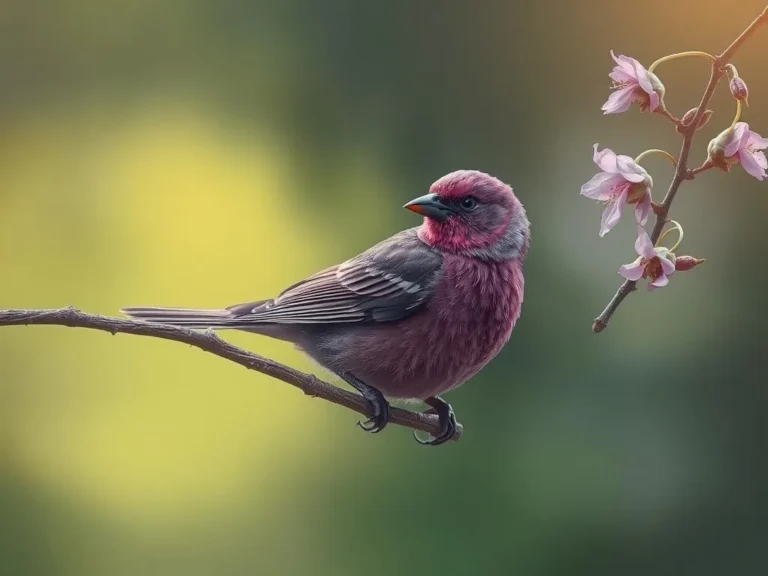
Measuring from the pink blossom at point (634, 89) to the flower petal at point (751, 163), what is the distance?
9 centimetres

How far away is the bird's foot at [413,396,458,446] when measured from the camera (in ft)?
5.36

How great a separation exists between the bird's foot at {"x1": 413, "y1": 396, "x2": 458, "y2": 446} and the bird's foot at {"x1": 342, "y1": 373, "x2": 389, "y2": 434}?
0.09 metres

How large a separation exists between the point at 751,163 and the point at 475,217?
739 millimetres

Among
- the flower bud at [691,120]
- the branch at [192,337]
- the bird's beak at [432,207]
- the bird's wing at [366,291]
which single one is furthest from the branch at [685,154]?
the bird's wing at [366,291]

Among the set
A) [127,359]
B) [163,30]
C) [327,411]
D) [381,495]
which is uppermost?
[163,30]

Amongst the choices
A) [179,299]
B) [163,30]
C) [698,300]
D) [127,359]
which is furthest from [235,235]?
[698,300]

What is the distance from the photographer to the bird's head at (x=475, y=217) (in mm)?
1520

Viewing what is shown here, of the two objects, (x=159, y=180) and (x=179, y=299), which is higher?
(x=159, y=180)

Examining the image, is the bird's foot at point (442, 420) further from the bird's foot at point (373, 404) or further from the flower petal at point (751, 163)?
the flower petal at point (751, 163)

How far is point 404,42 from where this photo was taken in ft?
10.2

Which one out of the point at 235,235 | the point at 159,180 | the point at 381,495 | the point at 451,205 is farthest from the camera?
the point at 381,495

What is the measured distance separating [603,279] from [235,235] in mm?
1082

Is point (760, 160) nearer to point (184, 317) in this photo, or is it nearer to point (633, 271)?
point (633, 271)

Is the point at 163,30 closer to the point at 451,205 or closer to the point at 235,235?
the point at 235,235
